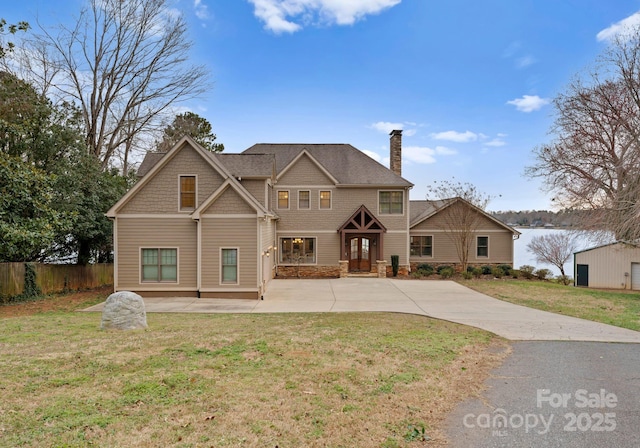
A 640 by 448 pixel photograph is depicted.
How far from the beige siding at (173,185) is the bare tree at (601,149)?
1811cm

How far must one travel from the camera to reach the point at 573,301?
45.9ft

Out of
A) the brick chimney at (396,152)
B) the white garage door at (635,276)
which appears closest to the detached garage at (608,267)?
the white garage door at (635,276)

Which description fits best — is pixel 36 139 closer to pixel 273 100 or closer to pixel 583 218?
pixel 273 100

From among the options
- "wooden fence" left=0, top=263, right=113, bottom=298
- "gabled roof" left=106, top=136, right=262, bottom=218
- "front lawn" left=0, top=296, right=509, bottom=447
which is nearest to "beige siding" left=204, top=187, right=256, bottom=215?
"gabled roof" left=106, top=136, right=262, bottom=218

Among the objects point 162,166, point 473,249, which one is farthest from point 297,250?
point 473,249

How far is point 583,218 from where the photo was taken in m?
18.8

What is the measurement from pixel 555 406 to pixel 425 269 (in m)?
18.4

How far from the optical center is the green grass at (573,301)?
11053 mm

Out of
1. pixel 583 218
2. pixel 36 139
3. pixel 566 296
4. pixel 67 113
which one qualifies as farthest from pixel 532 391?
pixel 67 113

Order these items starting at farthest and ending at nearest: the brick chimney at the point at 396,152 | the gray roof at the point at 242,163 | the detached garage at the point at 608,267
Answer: the brick chimney at the point at 396,152
the detached garage at the point at 608,267
the gray roof at the point at 242,163

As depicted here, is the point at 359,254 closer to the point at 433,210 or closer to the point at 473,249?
the point at 433,210

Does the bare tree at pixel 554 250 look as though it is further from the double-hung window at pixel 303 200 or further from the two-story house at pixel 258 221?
the double-hung window at pixel 303 200

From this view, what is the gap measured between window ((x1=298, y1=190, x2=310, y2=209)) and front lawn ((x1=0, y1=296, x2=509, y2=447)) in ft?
44.1

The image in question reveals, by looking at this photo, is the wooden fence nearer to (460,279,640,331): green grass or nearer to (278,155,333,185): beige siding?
(278,155,333,185): beige siding
